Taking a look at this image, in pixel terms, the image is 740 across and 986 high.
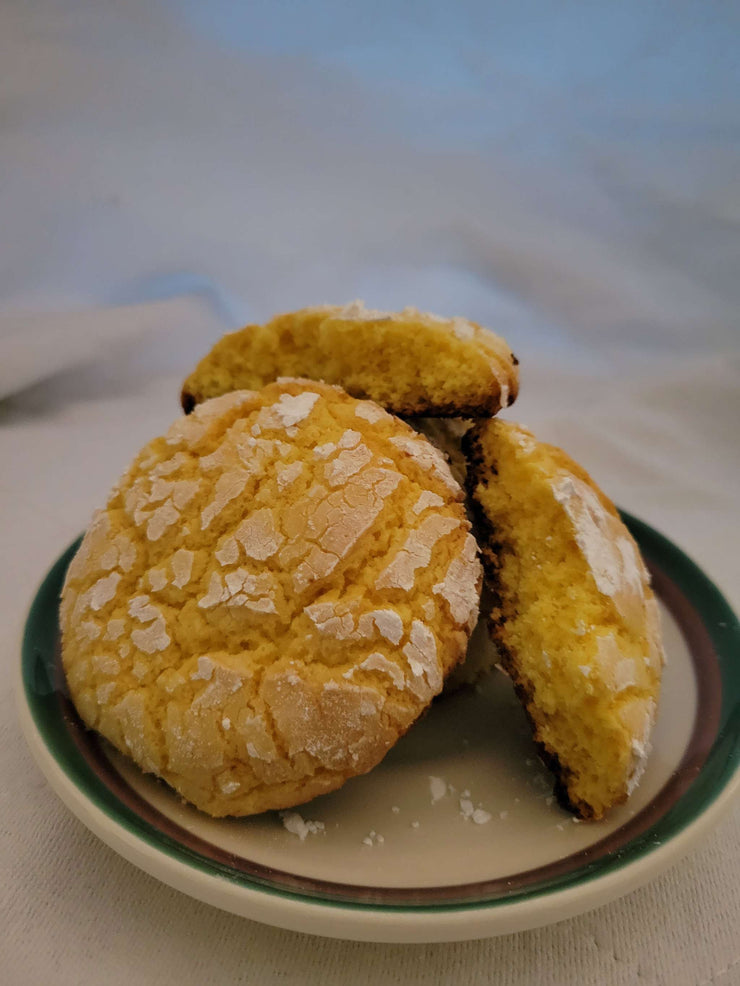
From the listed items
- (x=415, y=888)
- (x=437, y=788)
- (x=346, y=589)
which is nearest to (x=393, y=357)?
(x=346, y=589)

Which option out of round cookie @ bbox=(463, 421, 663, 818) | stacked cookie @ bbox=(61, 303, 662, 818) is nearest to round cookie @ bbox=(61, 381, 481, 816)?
stacked cookie @ bbox=(61, 303, 662, 818)

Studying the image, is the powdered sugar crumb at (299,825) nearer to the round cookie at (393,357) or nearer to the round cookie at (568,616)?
the round cookie at (568,616)

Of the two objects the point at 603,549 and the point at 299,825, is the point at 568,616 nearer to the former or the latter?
the point at 603,549

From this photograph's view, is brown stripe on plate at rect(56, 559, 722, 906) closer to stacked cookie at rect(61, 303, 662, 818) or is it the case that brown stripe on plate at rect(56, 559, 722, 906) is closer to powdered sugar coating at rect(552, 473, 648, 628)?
stacked cookie at rect(61, 303, 662, 818)

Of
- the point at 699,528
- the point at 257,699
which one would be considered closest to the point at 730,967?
the point at 257,699

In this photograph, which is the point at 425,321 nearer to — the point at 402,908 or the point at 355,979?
the point at 402,908

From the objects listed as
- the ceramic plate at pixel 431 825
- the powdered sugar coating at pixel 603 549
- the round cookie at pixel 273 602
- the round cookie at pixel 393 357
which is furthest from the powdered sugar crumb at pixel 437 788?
the round cookie at pixel 393 357
